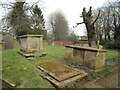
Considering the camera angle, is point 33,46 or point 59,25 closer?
point 33,46

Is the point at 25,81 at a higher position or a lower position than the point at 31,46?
lower

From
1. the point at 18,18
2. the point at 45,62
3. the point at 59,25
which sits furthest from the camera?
the point at 59,25

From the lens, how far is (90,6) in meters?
8.79

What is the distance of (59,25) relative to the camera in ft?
89.2

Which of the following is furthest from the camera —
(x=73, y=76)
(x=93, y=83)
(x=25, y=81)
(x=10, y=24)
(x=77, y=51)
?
(x=10, y=24)

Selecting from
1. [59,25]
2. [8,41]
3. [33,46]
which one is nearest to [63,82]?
[33,46]

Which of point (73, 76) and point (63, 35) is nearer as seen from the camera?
point (73, 76)

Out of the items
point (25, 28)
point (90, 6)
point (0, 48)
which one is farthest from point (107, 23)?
point (0, 48)

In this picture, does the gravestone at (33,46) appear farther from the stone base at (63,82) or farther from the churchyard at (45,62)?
the stone base at (63,82)

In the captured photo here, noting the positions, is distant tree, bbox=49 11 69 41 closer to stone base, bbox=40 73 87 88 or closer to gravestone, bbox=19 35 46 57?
gravestone, bbox=19 35 46 57

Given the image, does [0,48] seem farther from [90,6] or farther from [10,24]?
[90,6]

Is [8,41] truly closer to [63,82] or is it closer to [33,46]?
[33,46]

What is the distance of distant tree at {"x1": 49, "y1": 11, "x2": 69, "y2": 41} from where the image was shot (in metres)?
27.1

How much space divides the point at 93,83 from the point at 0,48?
9.71m
